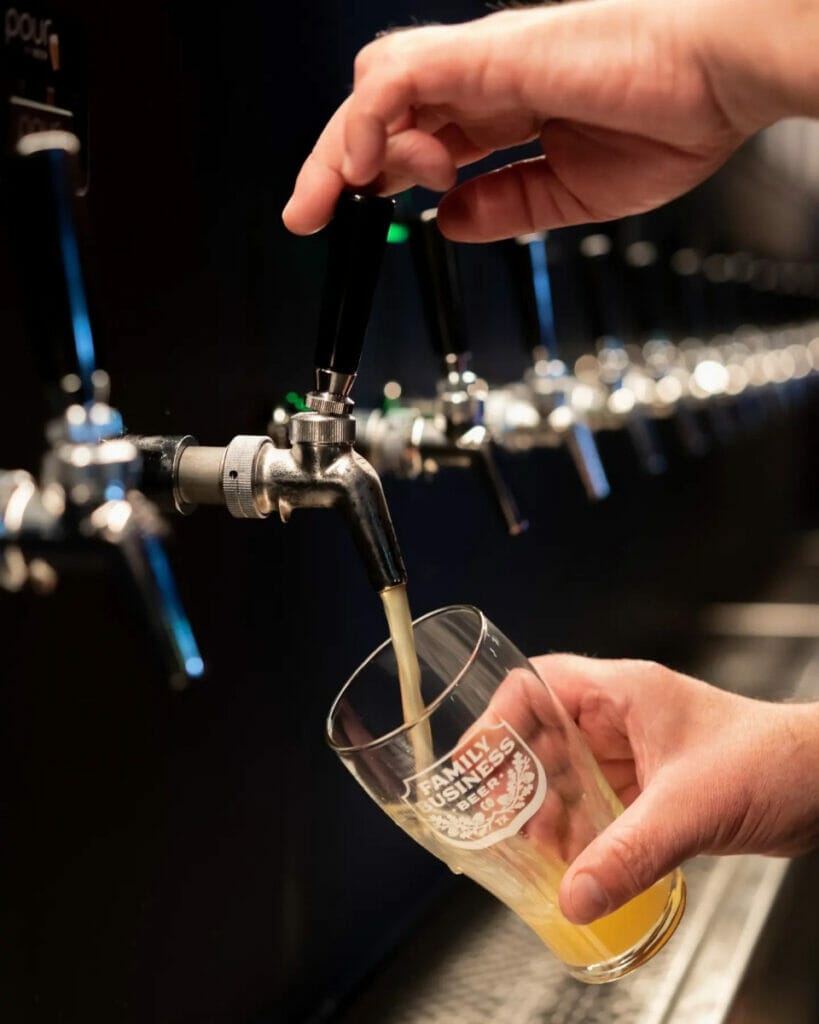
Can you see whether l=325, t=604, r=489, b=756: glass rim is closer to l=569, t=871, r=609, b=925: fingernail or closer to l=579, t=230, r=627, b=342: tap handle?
l=569, t=871, r=609, b=925: fingernail

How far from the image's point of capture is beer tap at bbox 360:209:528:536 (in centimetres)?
87

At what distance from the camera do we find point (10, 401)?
63cm

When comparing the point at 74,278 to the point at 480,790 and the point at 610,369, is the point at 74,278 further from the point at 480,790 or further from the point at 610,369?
the point at 610,369

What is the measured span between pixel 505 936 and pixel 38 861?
54 centimetres

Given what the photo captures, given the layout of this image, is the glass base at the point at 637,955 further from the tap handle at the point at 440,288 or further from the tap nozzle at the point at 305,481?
the tap handle at the point at 440,288

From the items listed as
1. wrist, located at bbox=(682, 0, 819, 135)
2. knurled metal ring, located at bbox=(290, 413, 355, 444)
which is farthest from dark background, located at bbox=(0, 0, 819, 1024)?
wrist, located at bbox=(682, 0, 819, 135)

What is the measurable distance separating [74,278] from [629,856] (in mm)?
405

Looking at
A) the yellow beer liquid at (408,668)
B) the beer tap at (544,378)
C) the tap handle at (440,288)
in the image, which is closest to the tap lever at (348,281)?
the yellow beer liquid at (408,668)

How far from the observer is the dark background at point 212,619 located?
689 millimetres

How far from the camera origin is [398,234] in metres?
1.02

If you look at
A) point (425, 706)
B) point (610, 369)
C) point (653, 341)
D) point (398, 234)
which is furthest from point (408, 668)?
point (653, 341)

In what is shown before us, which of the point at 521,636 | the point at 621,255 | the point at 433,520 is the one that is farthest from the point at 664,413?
the point at 433,520

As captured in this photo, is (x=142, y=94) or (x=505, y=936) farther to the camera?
(x=505, y=936)

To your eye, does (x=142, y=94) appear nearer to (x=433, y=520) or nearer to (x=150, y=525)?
(x=150, y=525)
